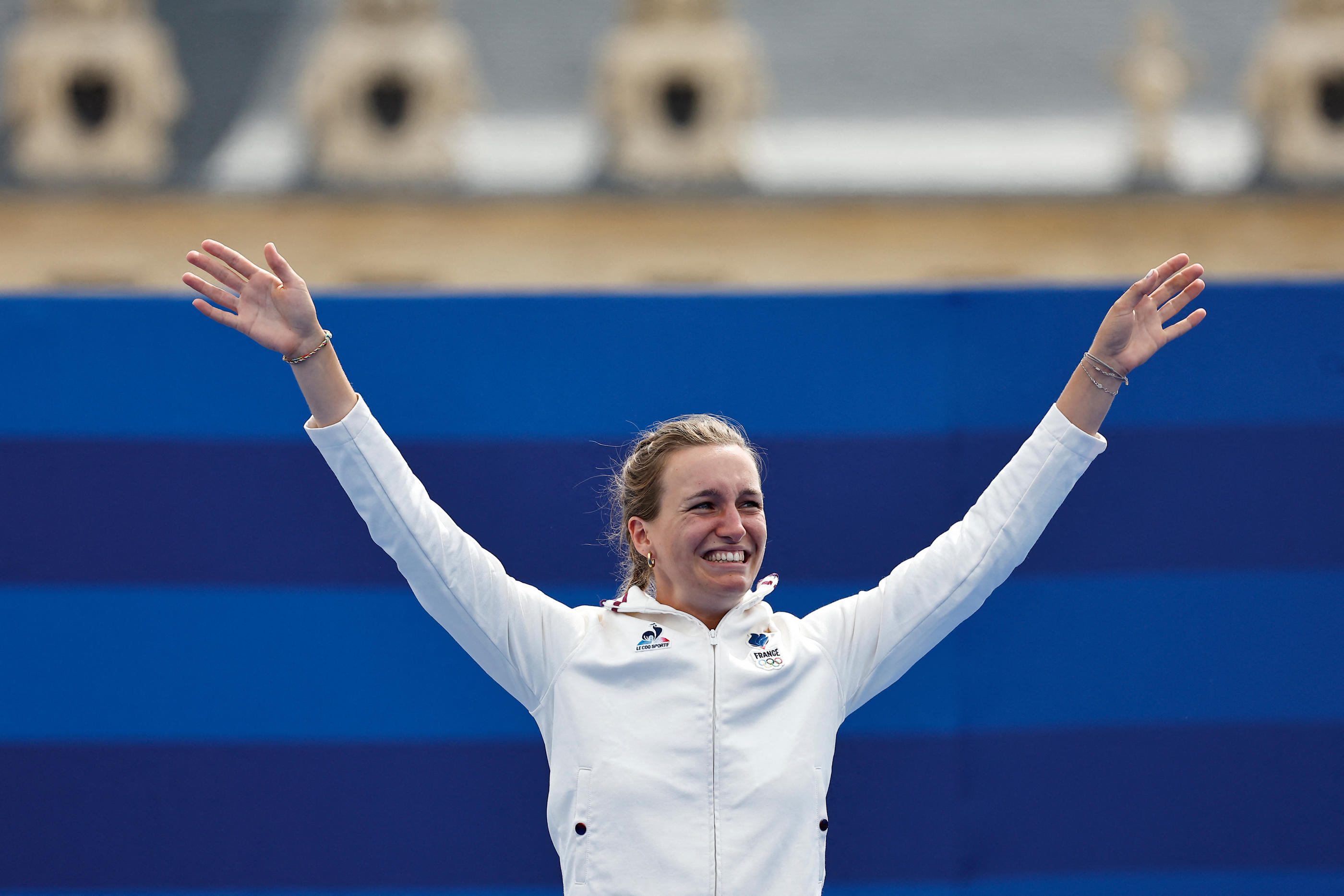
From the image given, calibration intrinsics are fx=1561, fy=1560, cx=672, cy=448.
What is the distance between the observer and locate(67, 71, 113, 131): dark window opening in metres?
17.3

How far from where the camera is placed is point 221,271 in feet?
7.21

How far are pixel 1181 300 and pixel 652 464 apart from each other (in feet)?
2.68

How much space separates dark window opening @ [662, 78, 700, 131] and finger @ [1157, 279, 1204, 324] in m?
15.3

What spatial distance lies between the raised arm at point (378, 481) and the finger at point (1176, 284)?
3.27 feet

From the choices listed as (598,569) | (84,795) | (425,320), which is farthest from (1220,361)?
(84,795)

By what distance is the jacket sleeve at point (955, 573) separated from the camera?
227 cm

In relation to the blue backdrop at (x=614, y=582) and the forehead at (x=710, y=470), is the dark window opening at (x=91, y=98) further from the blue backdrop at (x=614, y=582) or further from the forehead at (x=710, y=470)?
the forehead at (x=710, y=470)

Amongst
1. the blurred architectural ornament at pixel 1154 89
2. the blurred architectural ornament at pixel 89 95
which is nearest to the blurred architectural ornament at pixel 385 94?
the blurred architectural ornament at pixel 89 95

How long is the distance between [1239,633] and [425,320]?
171cm

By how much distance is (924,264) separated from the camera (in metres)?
16.6

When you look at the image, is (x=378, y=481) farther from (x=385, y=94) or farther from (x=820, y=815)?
(x=385, y=94)

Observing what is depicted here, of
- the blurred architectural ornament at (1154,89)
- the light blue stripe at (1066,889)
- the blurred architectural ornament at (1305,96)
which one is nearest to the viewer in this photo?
the light blue stripe at (1066,889)

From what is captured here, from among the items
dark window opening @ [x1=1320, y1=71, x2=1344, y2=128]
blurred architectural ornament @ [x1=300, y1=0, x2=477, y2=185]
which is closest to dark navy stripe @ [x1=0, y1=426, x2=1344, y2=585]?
blurred architectural ornament @ [x1=300, y1=0, x2=477, y2=185]

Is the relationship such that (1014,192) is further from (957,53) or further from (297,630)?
(297,630)
